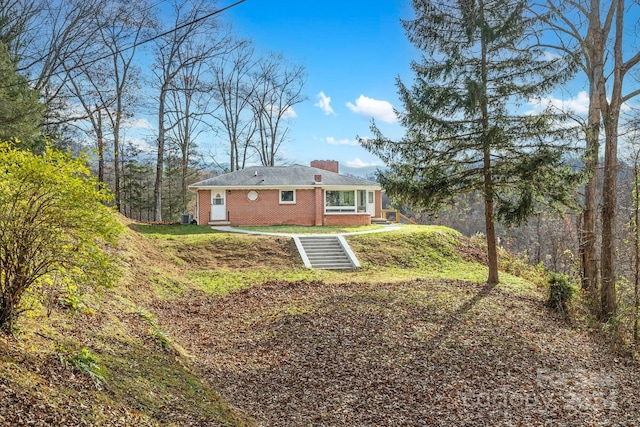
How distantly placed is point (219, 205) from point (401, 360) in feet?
57.1

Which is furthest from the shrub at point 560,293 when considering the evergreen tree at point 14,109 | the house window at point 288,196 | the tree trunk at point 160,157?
the tree trunk at point 160,157

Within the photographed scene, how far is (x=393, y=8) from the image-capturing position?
12117mm

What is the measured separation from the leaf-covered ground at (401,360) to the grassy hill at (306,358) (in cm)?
3

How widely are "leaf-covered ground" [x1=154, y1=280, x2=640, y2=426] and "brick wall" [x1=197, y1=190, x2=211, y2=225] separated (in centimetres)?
1212

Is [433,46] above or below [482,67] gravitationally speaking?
above

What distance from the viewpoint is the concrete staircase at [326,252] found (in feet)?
50.3

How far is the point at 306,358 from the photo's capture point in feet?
23.3

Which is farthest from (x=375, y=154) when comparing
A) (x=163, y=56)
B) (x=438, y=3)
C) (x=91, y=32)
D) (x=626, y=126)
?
(x=163, y=56)

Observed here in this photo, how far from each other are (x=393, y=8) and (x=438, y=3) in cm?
156

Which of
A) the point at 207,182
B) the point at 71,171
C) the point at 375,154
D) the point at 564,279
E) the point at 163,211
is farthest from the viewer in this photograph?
the point at 163,211

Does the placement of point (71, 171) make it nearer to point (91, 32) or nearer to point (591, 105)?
point (591, 105)

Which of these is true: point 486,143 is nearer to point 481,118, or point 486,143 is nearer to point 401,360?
point 481,118

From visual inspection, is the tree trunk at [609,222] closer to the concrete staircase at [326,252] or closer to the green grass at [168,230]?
the concrete staircase at [326,252]

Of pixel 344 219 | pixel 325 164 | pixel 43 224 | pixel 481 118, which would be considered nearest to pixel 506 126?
pixel 481 118
